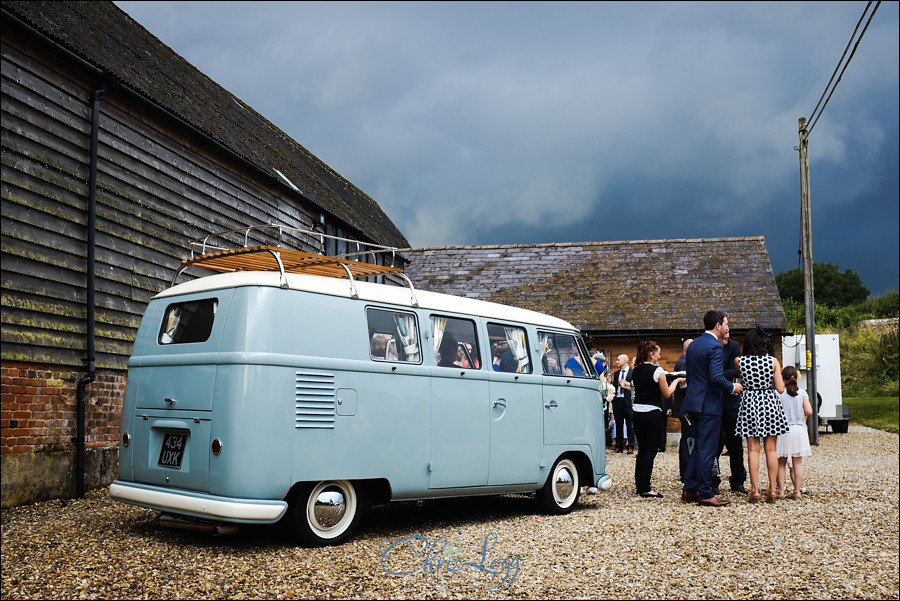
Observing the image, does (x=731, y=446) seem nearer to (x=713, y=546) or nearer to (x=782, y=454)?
(x=782, y=454)

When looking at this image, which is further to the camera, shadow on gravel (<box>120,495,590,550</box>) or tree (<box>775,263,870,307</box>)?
tree (<box>775,263,870,307</box>)

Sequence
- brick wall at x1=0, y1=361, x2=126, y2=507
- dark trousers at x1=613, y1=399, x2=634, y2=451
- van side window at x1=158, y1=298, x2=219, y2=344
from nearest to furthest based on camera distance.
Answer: van side window at x1=158, y1=298, x2=219, y2=344 < brick wall at x1=0, y1=361, x2=126, y2=507 < dark trousers at x1=613, y1=399, x2=634, y2=451

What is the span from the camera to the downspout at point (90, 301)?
28.9 ft

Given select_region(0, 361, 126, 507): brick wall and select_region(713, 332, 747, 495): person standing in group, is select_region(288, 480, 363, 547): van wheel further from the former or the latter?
select_region(713, 332, 747, 495): person standing in group

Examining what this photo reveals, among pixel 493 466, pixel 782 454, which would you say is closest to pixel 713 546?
pixel 493 466

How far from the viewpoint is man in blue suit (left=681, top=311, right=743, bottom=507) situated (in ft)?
27.3

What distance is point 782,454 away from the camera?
9000 millimetres

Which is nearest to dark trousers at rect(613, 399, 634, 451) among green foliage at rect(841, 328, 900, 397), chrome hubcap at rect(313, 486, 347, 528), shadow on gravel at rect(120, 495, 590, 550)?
shadow on gravel at rect(120, 495, 590, 550)

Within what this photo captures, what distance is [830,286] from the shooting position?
208 ft

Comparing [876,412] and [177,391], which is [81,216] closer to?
[177,391]

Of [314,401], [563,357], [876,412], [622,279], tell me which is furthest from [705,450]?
[876,412]

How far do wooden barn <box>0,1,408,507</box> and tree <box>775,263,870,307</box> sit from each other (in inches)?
2098

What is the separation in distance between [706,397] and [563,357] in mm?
1618

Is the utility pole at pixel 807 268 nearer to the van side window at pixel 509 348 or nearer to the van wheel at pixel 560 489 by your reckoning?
the van wheel at pixel 560 489
